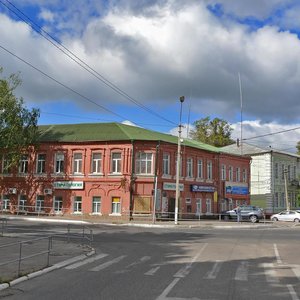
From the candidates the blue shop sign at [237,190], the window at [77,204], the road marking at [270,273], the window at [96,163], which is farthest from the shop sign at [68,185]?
the road marking at [270,273]

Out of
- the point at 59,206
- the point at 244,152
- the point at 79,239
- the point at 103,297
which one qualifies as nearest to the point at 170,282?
the point at 103,297

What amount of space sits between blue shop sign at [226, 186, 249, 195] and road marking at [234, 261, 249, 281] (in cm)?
4133

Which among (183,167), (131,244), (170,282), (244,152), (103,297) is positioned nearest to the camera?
(103,297)

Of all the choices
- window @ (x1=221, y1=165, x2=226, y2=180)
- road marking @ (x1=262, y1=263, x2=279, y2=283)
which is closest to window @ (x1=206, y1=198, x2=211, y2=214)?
window @ (x1=221, y1=165, x2=226, y2=180)

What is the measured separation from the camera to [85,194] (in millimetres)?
46938

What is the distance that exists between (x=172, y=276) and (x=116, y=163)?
1363 inches

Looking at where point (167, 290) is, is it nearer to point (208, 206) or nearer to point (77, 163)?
point (77, 163)

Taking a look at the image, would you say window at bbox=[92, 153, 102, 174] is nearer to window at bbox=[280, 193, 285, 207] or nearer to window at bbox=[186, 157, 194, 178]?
window at bbox=[186, 157, 194, 178]

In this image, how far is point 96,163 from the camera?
155 feet

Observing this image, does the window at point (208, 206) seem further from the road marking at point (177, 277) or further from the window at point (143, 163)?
the road marking at point (177, 277)

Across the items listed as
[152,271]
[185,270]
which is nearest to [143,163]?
[185,270]

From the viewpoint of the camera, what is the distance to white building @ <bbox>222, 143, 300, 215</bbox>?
65.8 m

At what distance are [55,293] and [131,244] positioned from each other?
485 inches

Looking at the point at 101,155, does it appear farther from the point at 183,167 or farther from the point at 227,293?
the point at 227,293
